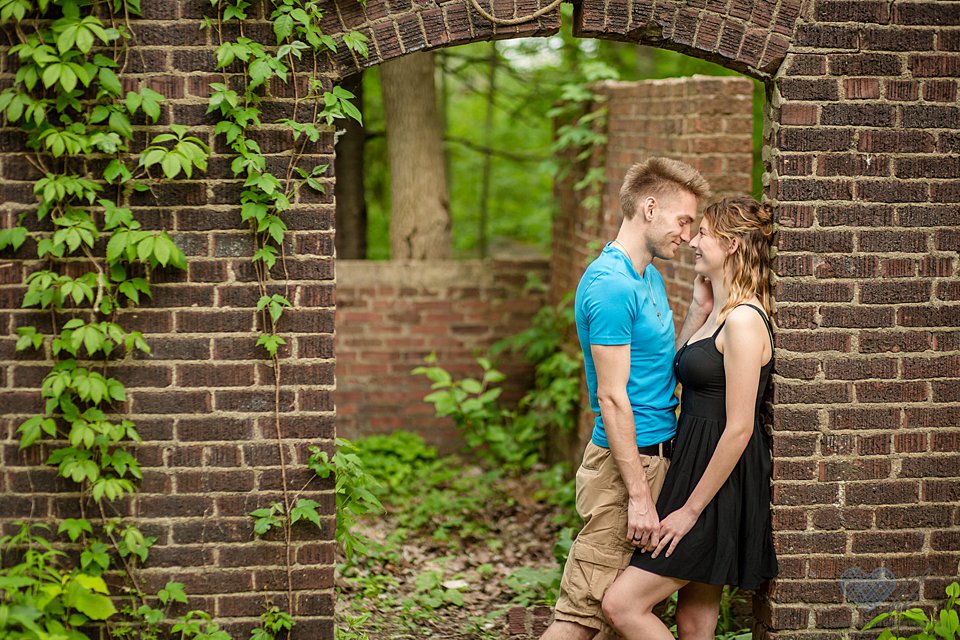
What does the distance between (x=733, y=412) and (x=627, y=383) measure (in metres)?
0.40

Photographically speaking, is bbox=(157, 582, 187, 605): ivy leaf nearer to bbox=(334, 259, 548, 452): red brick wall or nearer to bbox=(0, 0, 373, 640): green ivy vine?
bbox=(0, 0, 373, 640): green ivy vine

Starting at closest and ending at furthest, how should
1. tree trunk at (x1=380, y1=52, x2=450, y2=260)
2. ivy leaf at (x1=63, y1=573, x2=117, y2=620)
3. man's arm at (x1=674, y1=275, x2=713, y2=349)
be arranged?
ivy leaf at (x1=63, y1=573, x2=117, y2=620)
man's arm at (x1=674, y1=275, x2=713, y2=349)
tree trunk at (x1=380, y1=52, x2=450, y2=260)

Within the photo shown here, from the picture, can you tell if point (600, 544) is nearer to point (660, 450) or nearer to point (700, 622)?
point (660, 450)

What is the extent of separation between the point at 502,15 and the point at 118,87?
1.49 meters

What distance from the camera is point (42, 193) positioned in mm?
3758

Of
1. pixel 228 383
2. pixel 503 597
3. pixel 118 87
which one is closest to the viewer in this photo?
pixel 118 87

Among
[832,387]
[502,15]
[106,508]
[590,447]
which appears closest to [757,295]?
[832,387]

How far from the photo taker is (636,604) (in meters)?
3.71

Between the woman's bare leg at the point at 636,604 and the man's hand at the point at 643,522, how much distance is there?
135 millimetres

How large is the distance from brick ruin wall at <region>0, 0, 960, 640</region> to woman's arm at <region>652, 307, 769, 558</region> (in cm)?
38

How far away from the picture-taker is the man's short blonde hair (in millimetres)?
3691

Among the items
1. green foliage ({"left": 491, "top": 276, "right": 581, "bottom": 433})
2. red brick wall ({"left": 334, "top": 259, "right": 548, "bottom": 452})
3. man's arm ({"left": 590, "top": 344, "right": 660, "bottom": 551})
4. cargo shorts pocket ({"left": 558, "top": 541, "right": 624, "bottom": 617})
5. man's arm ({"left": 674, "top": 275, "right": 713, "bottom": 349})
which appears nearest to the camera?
man's arm ({"left": 590, "top": 344, "right": 660, "bottom": 551})

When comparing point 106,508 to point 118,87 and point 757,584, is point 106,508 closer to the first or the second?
point 118,87

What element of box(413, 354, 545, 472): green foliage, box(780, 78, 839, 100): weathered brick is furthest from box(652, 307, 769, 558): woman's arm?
box(413, 354, 545, 472): green foliage
